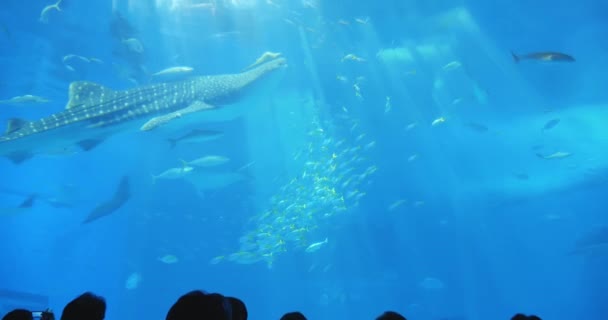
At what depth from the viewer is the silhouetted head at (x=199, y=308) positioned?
1271 millimetres

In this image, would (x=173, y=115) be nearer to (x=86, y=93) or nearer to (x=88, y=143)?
(x=86, y=93)

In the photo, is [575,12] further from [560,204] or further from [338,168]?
[560,204]

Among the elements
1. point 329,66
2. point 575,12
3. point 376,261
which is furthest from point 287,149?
point 376,261

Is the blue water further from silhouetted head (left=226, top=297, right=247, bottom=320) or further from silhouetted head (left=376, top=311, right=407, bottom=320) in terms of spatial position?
silhouetted head (left=376, top=311, right=407, bottom=320)

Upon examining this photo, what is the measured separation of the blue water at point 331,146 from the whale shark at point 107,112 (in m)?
1.37

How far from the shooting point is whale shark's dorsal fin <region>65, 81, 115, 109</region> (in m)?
7.24

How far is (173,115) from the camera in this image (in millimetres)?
7793

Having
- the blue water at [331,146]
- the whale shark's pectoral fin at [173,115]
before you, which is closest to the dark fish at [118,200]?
the blue water at [331,146]

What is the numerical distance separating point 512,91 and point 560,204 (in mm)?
15331

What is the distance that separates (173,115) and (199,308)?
7015mm

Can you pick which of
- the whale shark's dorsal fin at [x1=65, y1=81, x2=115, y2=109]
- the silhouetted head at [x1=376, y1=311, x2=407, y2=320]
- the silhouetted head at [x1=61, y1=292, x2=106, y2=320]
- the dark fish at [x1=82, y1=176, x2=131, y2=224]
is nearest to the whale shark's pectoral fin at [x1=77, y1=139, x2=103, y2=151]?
the whale shark's dorsal fin at [x1=65, y1=81, x2=115, y2=109]

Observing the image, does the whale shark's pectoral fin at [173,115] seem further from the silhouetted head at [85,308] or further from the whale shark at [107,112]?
the silhouetted head at [85,308]

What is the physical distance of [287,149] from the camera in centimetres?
1398

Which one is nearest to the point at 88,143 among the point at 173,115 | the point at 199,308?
the point at 173,115
